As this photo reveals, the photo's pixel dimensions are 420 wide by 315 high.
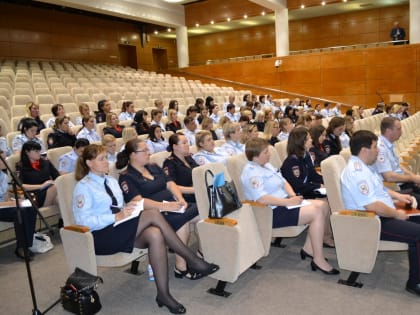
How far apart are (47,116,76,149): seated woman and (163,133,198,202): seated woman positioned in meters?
1.86

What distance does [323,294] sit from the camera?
2412 mm

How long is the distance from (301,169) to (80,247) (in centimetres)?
175

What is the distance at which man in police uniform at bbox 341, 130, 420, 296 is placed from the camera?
2.35m

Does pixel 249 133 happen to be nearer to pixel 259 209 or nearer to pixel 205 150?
pixel 205 150

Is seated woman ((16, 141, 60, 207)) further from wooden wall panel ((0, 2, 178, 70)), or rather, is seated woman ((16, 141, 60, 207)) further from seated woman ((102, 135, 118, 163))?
wooden wall panel ((0, 2, 178, 70))

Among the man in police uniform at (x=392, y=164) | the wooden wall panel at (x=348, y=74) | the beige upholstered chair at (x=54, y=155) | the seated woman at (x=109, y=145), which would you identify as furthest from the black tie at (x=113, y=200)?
the wooden wall panel at (x=348, y=74)

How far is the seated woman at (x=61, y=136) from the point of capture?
4.50m

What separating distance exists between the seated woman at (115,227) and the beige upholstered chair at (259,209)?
0.51 meters

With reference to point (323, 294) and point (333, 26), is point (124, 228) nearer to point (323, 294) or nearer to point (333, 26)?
point (323, 294)

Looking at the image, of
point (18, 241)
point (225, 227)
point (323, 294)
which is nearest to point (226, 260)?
point (225, 227)

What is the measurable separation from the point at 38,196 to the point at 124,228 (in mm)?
1426

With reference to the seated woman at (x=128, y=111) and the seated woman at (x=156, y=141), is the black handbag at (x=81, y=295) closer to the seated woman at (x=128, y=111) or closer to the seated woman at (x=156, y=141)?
the seated woman at (x=156, y=141)

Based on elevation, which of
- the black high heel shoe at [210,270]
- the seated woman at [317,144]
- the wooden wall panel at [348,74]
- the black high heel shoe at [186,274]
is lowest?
the black high heel shoe at [186,274]

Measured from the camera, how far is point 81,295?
2256 mm
